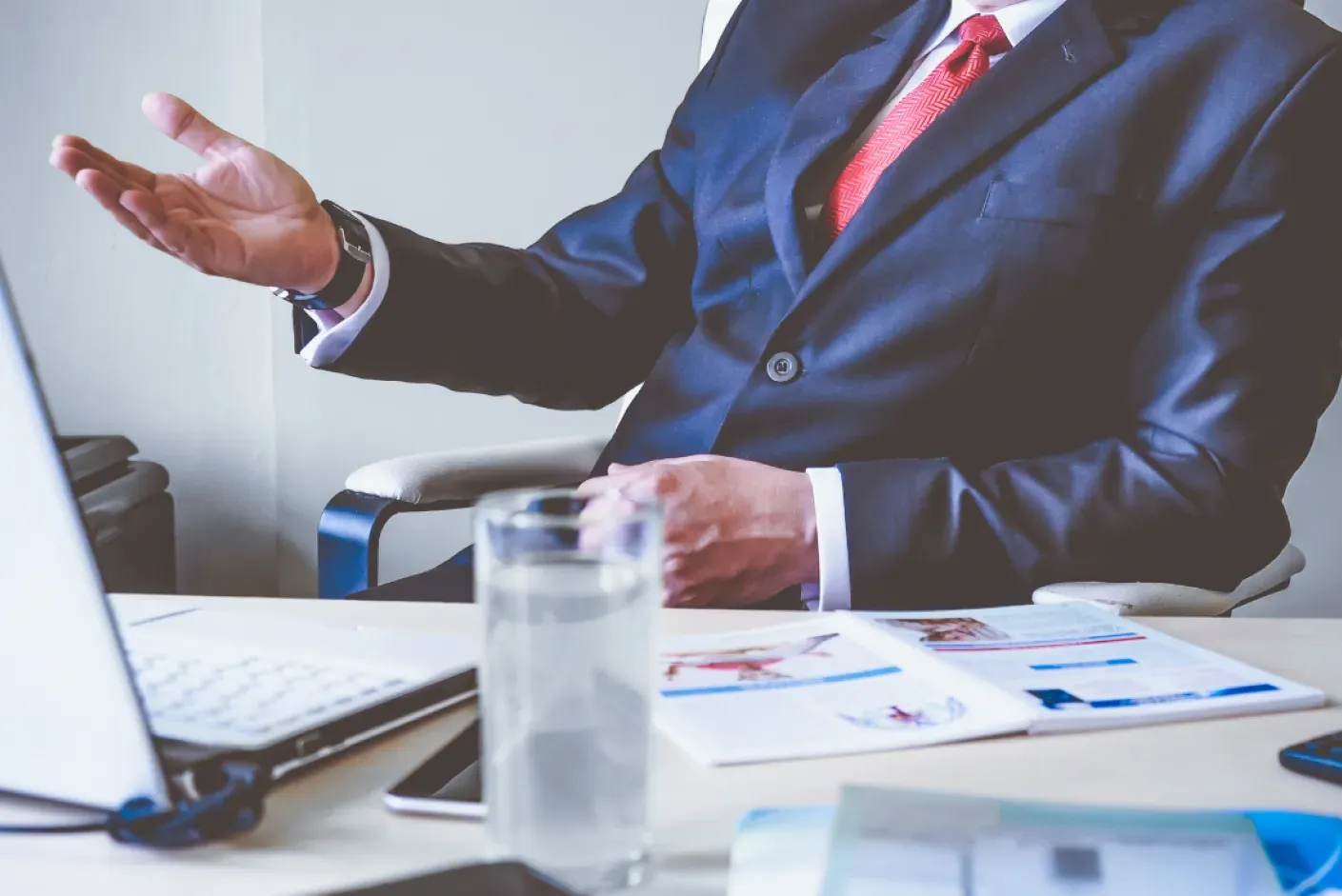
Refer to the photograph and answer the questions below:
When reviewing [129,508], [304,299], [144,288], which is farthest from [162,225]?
[144,288]

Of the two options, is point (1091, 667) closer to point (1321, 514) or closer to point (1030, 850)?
point (1030, 850)

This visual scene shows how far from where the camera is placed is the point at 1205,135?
114cm

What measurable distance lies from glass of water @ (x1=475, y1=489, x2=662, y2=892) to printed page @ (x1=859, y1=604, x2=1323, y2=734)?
0.26 metres

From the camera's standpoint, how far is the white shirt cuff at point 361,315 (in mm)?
1229

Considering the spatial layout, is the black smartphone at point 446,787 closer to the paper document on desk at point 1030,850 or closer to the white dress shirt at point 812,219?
the paper document on desk at point 1030,850

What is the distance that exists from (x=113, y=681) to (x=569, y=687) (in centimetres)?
16

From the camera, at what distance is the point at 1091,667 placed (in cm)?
69

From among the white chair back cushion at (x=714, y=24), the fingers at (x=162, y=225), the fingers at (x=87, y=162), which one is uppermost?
the white chair back cushion at (x=714, y=24)

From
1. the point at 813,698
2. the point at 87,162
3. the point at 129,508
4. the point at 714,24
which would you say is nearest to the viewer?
the point at 813,698

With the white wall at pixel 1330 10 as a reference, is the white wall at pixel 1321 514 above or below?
below

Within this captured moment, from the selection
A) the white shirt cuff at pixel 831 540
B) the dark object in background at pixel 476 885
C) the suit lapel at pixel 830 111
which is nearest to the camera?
the dark object in background at pixel 476 885

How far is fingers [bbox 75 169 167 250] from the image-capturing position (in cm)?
93

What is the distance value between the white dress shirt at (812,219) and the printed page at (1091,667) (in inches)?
9.5

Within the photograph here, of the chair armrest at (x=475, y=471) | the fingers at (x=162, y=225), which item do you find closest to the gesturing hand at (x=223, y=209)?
the fingers at (x=162, y=225)
